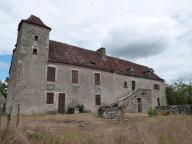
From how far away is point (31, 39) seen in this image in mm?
21188

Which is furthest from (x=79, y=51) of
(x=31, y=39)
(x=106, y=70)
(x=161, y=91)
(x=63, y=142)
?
(x=63, y=142)

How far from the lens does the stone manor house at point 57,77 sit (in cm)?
1979

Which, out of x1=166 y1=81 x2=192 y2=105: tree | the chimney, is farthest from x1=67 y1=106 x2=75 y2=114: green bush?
x1=166 y1=81 x2=192 y2=105: tree

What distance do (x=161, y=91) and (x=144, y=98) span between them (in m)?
8.72

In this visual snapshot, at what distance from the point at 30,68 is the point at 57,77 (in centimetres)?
296

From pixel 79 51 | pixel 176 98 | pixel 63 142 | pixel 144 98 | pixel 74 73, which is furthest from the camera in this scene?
pixel 176 98

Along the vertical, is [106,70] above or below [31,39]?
below

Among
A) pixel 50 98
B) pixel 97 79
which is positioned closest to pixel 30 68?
pixel 50 98

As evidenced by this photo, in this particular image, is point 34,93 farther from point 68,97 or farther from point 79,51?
point 79,51

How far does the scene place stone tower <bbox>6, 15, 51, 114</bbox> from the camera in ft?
63.0

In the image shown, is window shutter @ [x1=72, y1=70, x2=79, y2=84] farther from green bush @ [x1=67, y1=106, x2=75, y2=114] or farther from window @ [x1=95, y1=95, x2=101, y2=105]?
window @ [x1=95, y1=95, x2=101, y2=105]

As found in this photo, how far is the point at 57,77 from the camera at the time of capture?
850 inches

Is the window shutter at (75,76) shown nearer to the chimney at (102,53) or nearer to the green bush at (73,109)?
the green bush at (73,109)

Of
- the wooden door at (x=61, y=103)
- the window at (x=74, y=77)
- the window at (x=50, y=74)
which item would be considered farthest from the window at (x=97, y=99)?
the window at (x=50, y=74)
